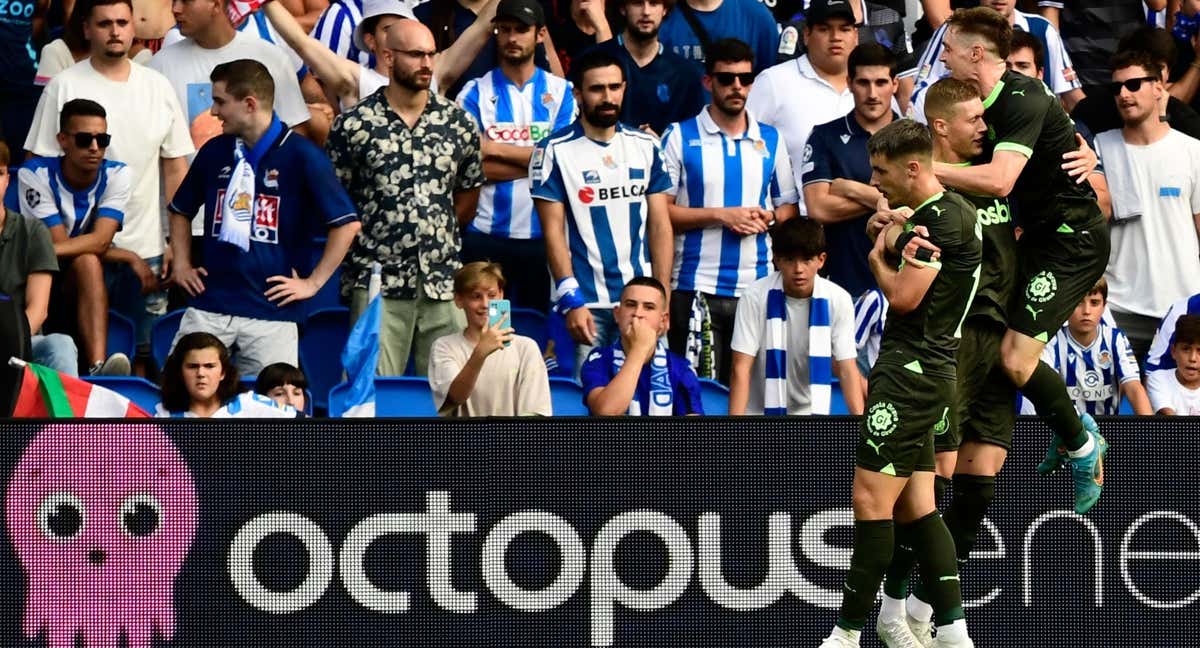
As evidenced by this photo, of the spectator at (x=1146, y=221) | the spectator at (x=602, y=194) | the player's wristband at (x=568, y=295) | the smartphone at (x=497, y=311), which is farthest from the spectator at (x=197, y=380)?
the spectator at (x=1146, y=221)

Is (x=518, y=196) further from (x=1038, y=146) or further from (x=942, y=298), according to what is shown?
(x=942, y=298)

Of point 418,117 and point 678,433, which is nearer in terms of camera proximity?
point 678,433

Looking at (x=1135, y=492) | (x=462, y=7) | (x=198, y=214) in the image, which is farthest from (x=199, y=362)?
(x=1135, y=492)

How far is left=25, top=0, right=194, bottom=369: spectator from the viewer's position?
11.6 meters

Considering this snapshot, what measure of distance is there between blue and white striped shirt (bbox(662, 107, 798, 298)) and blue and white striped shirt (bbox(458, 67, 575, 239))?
0.75 meters

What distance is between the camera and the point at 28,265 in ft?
35.0

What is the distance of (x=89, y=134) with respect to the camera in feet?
37.0

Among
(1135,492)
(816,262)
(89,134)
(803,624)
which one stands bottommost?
(803,624)

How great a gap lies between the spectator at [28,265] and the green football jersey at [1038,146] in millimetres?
4901

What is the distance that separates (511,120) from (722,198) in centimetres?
134

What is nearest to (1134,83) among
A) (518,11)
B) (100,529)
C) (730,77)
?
(730,77)

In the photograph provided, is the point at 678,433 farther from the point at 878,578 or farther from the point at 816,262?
the point at 816,262

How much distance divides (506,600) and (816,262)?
302 centimetres

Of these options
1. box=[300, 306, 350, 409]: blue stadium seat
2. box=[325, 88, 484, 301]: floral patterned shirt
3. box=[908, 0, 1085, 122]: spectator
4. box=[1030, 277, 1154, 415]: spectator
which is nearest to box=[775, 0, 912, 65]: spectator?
box=[908, 0, 1085, 122]: spectator
